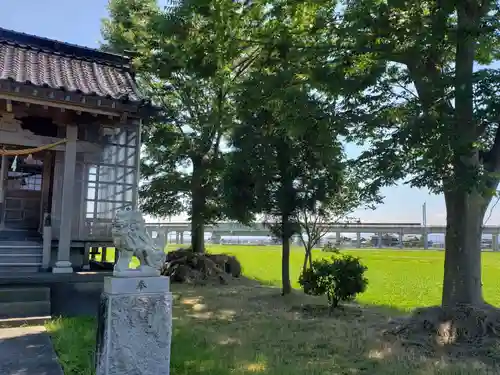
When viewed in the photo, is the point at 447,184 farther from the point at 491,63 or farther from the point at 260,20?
the point at 260,20

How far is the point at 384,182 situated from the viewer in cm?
521

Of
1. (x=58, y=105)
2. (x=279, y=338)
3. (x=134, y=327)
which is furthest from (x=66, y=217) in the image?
(x=279, y=338)

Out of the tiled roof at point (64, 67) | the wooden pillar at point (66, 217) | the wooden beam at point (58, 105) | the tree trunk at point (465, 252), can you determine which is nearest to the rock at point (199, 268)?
the wooden pillar at point (66, 217)

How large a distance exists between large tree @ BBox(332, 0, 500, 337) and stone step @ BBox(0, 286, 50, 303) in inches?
199

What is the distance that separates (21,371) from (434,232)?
82.7 ft

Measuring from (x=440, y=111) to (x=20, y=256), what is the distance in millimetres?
6719

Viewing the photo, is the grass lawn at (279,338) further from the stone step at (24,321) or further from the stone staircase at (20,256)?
the stone staircase at (20,256)

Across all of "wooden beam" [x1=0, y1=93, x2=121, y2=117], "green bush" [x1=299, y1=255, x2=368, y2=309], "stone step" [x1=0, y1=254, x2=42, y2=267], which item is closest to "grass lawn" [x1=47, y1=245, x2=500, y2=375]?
"green bush" [x1=299, y1=255, x2=368, y2=309]

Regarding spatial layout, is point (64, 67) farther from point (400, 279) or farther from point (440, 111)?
point (400, 279)

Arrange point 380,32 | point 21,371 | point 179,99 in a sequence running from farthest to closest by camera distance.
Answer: point 179,99, point 380,32, point 21,371

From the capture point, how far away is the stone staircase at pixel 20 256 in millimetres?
7043

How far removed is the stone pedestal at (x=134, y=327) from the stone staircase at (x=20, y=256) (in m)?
3.73

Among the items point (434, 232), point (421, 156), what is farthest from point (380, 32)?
point (434, 232)

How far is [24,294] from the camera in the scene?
655 centimetres
